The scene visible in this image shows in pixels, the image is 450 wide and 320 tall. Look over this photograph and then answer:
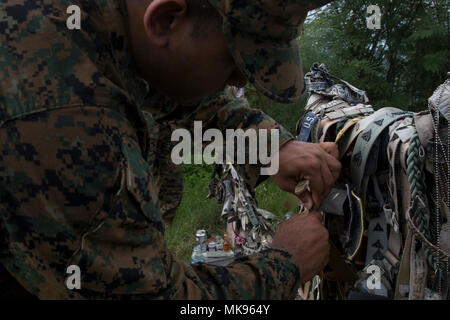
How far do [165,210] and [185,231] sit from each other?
1910 millimetres

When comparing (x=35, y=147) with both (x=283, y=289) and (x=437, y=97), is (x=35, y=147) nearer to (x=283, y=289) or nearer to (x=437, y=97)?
(x=283, y=289)

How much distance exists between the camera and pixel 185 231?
4.40 metres

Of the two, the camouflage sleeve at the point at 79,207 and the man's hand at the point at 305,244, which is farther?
the man's hand at the point at 305,244

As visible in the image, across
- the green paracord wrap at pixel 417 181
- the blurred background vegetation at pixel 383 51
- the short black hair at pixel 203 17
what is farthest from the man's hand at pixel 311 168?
the blurred background vegetation at pixel 383 51

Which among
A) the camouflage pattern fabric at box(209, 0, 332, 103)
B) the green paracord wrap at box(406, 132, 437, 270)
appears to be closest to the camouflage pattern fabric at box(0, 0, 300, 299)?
the camouflage pattern fabric at box(209, 0, 332, 103)

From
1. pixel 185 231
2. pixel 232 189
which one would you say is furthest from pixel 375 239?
pixel 185 231

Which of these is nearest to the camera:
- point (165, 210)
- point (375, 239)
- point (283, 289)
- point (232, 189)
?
point (283, 289)

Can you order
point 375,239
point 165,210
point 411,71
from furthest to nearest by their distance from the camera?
point 411,71, point 165,210, point 375,239

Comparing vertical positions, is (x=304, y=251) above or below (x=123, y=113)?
below

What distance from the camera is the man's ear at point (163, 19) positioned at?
91 cm

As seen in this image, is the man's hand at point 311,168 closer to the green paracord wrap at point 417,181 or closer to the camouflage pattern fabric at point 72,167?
the green paracord wrap at point 417,181

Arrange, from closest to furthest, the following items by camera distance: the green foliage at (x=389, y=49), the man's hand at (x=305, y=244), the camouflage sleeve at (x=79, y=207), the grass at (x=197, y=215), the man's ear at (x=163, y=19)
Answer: the camouflage sleeve at (x=79, y=207) < the man's ear at (x=163, y=19) < the man's hand at (x=305, y=244) < the green foliage at (x=389, y=49) < the grass at (x=197, y=215)

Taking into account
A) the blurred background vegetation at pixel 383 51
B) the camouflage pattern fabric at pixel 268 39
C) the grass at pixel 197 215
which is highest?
the blurred background vegetation at pixel 383 51

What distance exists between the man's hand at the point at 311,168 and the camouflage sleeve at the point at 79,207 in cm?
67
